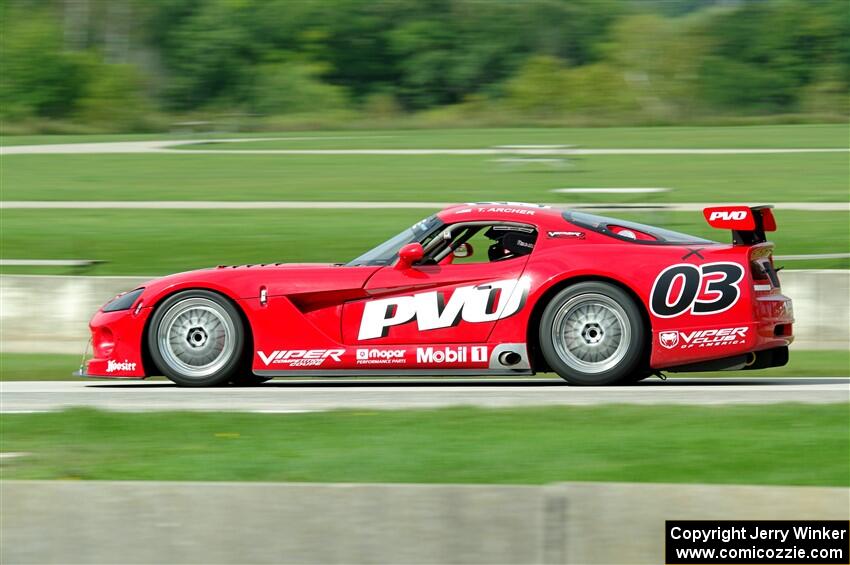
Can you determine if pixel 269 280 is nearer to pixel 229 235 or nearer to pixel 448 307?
pixel 448 307

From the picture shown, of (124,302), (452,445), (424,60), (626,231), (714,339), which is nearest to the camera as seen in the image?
(452,445)

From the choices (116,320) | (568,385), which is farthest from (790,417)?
(116,320)

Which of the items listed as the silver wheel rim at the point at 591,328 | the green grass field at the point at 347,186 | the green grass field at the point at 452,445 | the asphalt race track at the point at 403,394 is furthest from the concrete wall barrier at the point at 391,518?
the green grass field at the point at 347,186

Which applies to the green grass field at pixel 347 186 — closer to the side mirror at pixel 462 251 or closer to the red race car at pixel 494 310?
the red race car at pixel 494 310

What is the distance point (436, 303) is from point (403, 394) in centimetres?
74

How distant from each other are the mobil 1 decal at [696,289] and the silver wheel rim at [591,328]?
1.01ft

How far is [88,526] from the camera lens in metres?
5.08


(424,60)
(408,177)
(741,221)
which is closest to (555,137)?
(408,177)

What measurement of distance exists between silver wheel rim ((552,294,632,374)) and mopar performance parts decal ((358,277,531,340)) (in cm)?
36

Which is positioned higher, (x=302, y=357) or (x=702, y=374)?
(x=302, y=357)

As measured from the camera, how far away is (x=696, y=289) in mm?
9367

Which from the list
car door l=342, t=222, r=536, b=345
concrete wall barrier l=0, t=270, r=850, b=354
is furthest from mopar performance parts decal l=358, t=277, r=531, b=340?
concrete wall barrier l=0, t=270, r=850, b=354

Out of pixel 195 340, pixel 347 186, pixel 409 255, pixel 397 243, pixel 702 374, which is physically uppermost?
pixel 347 186

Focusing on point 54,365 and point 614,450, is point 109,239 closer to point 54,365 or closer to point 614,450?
point 54,365
